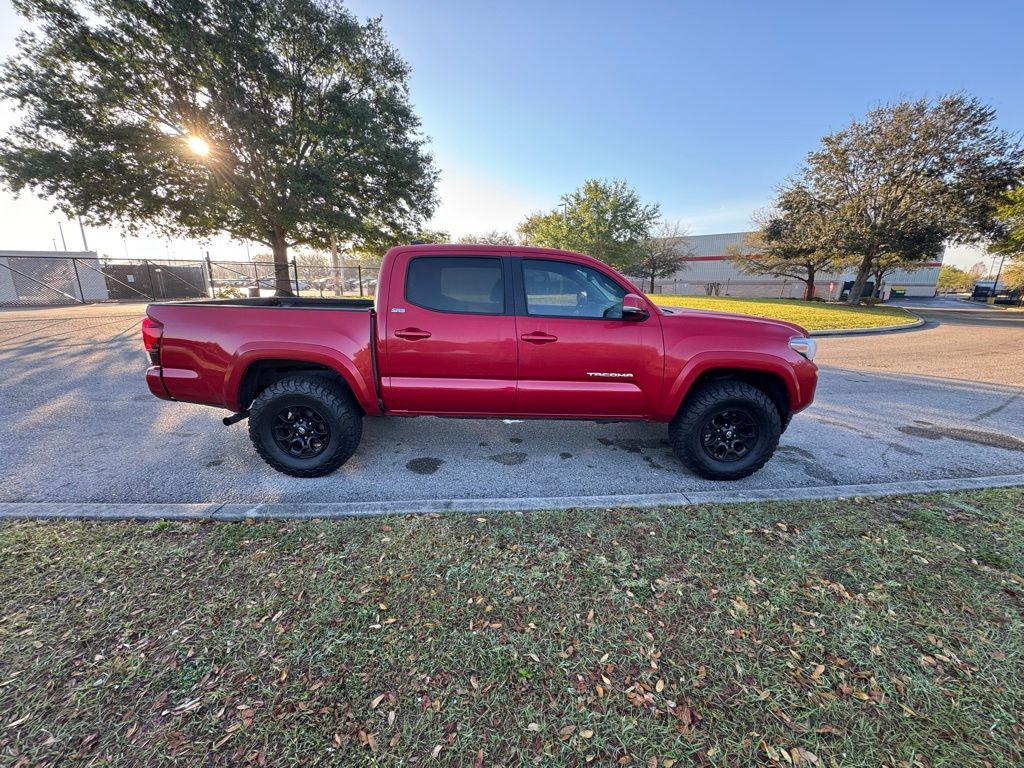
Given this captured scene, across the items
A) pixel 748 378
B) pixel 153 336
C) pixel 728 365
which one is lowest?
pixel 748 378

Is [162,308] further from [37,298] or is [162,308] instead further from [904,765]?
[37,298]

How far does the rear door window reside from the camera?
11.3ft

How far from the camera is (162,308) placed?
3.41 meters

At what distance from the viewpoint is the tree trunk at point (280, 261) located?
1655 cm

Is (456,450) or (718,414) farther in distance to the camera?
(456,450)

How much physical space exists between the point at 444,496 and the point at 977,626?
3.10 metres

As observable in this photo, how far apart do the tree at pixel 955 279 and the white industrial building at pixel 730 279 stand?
42889 mm

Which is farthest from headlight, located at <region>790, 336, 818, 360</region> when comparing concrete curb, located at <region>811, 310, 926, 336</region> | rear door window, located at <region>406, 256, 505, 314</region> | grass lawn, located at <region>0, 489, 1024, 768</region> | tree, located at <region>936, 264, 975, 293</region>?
tree, located at <region>936, 264, 975, 293</region>

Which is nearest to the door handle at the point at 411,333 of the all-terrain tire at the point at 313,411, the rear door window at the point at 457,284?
the rear door window at the point at 457,284

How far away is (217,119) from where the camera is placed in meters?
13.6

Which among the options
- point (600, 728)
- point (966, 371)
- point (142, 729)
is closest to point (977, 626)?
point (600, 728)

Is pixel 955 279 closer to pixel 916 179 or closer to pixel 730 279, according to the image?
pixel 730 279

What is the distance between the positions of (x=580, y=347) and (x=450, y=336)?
42.4 inches

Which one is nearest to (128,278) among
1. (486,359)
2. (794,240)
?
(486,359)
